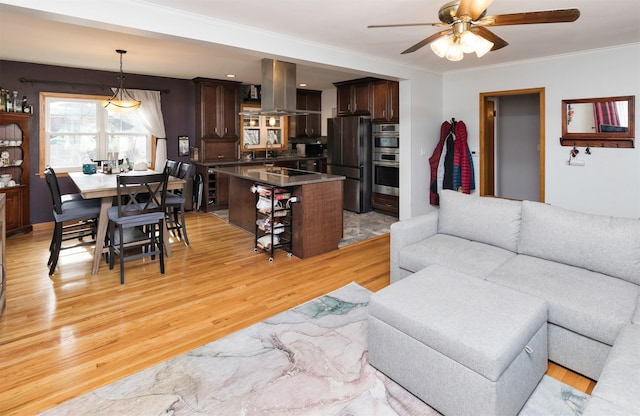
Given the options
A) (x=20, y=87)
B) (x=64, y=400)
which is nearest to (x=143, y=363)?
(x=64, y=400)

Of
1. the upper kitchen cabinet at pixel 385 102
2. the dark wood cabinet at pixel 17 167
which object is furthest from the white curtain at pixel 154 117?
the upper kitchen cabinet at pixel 385 102

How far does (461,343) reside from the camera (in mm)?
1724

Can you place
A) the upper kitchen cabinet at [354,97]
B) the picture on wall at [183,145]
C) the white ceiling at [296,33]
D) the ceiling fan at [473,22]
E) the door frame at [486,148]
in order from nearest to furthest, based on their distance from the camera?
1. the ceiling fan at [473,22]
2. the white ceiling at [296,33]
3. the door frame at [486,148]
4. the upper kitchen cabinet at [354,97]
5. the picture on wall at [183,145]

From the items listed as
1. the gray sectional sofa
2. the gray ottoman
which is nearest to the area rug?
the gray ottoman

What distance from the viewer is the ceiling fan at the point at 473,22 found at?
2.12 metres

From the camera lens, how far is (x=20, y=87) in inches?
214

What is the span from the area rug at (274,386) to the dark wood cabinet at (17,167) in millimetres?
4505

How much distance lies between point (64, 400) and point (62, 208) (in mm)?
2483

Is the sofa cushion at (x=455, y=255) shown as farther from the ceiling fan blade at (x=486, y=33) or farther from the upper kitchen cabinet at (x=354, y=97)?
the upper kitchen cabinet at (x=354, y=97)

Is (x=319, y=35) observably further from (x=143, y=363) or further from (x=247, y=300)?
(x=143, y=363)

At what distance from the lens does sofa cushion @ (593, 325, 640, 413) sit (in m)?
1.32

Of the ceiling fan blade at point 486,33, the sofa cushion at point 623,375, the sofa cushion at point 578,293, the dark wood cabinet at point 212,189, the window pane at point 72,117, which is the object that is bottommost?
the sofa cushion at point 623,375

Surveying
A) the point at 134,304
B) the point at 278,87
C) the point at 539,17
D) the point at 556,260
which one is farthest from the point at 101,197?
the point at 556,260

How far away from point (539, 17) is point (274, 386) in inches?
105
